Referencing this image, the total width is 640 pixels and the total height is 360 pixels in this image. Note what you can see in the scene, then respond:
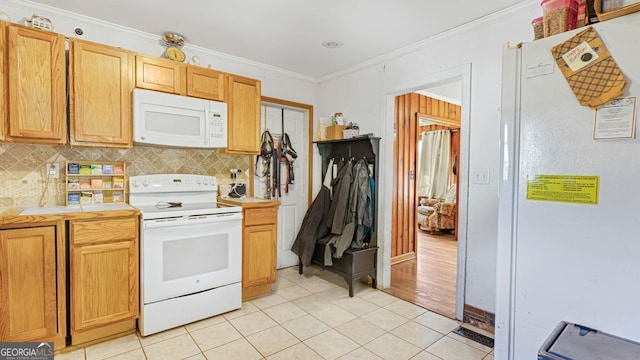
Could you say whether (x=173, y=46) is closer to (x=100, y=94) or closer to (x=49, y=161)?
(x=100, y=94)

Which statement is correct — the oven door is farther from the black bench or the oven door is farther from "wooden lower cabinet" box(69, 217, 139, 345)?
the black bench

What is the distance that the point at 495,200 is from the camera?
7.82 ft

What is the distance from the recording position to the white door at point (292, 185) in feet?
12.7

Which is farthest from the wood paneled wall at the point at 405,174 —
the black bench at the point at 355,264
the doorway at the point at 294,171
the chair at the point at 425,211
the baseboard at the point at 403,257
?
the chair at the point at 425,211

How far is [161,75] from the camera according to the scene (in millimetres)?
2605

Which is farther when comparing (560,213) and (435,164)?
(435,164)

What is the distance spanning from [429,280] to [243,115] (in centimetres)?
278

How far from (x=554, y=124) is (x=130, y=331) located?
2922 mm

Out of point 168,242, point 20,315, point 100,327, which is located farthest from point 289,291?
point 20,315

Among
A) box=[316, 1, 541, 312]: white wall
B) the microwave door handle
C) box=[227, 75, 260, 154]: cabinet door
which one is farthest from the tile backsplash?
box=[316, 1, 541, 312]: white wall

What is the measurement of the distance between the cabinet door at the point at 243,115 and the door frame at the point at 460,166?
134 cm

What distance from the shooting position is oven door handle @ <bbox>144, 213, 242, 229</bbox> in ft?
7.50

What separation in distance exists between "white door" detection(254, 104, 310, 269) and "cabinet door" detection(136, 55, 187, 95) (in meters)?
1.26

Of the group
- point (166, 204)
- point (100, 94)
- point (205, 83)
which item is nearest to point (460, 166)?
point (205, 83)
